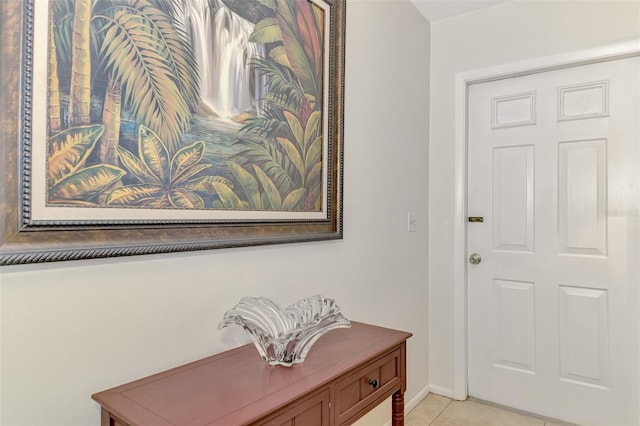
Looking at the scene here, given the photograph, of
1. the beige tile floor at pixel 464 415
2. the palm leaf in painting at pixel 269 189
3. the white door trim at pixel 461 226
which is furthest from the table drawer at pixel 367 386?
the white door trim at pixel 461 226

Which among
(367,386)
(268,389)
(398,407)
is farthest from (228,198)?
(398,407)

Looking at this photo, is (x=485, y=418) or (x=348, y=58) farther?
(x=485, y=418)

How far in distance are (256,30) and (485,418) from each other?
2.34 metres

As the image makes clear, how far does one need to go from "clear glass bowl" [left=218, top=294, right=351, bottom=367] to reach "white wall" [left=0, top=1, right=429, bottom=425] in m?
0.14

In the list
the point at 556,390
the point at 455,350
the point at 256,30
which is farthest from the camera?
the point at 455,350

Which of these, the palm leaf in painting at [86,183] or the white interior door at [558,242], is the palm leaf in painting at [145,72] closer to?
the palm leaf in painting at [86,183]

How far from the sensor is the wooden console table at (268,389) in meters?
0.84

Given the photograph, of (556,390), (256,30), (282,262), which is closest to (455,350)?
(556,390)

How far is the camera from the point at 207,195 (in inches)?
A: 47.0

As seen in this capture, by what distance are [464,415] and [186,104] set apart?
226cm

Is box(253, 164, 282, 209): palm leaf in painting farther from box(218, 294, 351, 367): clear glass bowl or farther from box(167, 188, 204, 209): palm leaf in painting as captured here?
box(218, 294, 351, 367): clear glass bowl

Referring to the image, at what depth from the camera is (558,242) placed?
2270 millimetres

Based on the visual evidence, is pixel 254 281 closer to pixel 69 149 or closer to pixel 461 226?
pixel 69 149

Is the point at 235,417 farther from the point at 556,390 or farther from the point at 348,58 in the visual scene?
the point at 556,390
